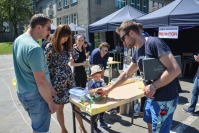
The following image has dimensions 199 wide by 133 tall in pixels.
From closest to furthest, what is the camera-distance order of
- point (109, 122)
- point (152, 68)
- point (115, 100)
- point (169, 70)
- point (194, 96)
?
point (169, 70) → point (152, 68) → point (115, 100) → point (109, 122) → point (194, 96)

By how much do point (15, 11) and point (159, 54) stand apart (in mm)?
35325

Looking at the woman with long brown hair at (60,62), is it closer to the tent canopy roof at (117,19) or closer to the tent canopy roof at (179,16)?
the tent canopy roof at (179,16)

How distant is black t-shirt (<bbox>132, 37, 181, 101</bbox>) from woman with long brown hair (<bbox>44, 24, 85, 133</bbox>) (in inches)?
45.4

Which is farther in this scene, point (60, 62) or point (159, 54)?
point (60, 62)

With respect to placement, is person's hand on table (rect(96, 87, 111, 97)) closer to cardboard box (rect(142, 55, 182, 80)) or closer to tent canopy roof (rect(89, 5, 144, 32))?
cardboard box (rect(142, 55, 182, 80))

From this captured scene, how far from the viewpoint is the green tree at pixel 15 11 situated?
32.5 metres

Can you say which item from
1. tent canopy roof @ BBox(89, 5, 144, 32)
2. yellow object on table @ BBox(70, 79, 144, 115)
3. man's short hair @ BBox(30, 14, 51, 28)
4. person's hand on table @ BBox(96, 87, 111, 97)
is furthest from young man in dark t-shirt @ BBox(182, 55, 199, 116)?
tent canopy roof @ BBox(89, 5, 144, 32)

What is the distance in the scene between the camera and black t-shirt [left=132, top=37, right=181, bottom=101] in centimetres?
205

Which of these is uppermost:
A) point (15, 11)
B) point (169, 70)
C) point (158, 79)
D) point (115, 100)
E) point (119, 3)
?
point (15, 11)

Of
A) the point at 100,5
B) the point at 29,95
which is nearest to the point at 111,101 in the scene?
the point at 29,95

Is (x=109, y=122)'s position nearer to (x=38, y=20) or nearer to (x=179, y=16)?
(x=38, y=20)

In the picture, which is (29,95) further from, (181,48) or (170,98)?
(181,48)

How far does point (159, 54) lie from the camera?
204cm

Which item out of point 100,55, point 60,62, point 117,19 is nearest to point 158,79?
point 60,62
